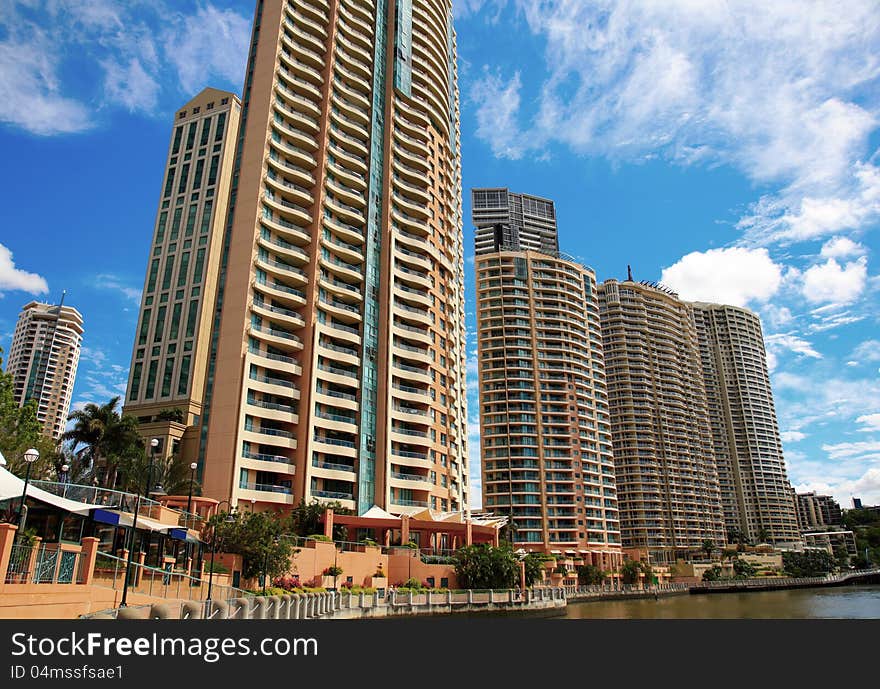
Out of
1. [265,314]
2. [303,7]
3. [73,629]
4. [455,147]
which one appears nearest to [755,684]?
[73,629]

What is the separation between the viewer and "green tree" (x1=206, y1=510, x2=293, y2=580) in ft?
140

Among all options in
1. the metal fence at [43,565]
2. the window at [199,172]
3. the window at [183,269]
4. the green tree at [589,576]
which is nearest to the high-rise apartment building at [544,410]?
the green tree at [589,576]

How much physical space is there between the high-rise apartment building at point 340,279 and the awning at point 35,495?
104 feet

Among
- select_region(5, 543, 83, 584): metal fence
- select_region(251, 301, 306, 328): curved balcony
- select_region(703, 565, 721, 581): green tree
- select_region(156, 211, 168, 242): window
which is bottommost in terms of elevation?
select_region(703, 565, 721, 581): green tree

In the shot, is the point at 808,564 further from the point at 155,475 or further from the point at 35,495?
the point at 35,495

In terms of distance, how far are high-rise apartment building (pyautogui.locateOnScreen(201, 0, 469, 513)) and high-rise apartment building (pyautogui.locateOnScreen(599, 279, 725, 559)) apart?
78748 millimetres

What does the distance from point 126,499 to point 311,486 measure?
31.4 m

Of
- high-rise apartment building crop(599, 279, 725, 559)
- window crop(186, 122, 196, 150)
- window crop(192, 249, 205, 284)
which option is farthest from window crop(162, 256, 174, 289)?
high-rise apartment building crop(599, 279, 725, 559)

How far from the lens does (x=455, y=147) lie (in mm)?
103812

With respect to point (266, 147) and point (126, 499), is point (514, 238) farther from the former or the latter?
point (126, 499)

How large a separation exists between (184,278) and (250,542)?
153 feet

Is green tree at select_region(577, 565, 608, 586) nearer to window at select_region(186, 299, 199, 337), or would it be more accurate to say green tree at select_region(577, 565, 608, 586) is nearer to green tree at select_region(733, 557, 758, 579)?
green tree at select_region(733, 557, 758, 579)

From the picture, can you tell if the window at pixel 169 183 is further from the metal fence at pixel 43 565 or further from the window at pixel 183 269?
the metal fence at pixel 43 565

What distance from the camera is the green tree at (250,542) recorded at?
4281cm
